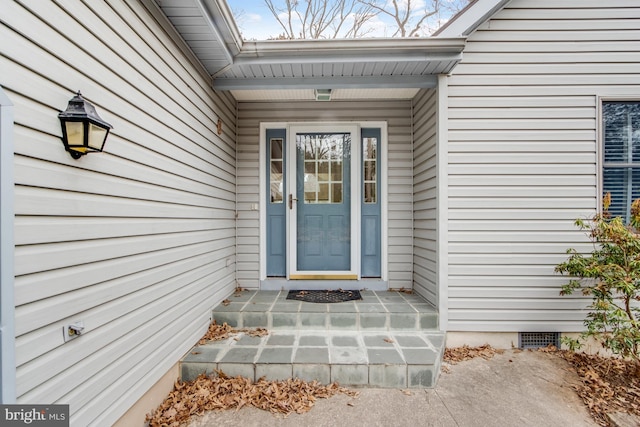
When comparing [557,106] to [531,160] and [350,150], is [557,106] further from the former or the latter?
[350,150]

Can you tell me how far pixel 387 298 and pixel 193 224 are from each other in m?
Answer: 2.20

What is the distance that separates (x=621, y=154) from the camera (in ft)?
9.43

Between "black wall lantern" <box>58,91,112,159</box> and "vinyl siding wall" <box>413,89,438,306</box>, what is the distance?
275 centimetres

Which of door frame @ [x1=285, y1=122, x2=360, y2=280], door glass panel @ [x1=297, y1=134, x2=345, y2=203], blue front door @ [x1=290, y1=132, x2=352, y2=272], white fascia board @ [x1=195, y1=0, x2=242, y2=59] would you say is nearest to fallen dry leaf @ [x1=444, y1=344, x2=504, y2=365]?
door frame @ [x1=285, y1=122, x2=360, y2=280]

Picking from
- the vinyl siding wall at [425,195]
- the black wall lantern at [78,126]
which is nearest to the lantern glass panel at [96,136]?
the black wall lantern at [78,126]

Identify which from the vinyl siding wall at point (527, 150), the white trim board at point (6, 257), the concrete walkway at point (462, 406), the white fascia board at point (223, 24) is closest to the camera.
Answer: the white trim board at point (6, 257)

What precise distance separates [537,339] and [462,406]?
→ 1.38 m

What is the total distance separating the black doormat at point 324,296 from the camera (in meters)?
3.23

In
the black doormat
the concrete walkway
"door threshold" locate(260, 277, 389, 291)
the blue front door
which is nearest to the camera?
the concrete walkway

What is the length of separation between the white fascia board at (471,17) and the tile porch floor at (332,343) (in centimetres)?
272

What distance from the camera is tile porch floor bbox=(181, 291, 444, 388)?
7.38 feet

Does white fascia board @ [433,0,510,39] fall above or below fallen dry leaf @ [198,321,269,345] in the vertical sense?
above

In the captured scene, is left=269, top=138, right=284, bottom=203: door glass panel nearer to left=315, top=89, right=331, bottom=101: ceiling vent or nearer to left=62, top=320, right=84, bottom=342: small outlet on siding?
left=315, top=89, right=331, bottom=101: ceiling vent

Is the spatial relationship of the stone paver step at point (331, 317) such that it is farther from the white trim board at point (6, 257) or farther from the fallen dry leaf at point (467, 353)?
the white trim board at point (6, 257)
